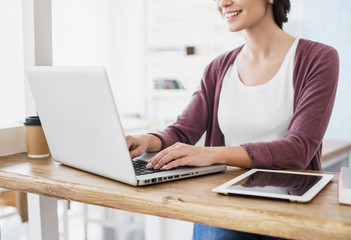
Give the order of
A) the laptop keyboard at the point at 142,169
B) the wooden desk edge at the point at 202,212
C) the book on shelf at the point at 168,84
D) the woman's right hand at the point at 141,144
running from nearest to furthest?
the wooden desk edge at the point at 202,212 < the laptop keyboard at the point at 142,169 < the woman's right hand at the point at 141,144 < the book on shelf at the point at 168,84

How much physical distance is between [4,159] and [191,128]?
2.01ft

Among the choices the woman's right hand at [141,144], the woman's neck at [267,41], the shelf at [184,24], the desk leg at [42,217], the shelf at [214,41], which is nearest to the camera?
the woman's right hand at [141,144]

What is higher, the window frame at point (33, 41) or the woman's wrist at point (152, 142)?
the window frame at point (33, 41)

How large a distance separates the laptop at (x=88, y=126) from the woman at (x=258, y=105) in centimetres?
9

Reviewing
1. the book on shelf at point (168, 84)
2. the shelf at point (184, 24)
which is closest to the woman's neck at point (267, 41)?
the shelf at point (184, 24)

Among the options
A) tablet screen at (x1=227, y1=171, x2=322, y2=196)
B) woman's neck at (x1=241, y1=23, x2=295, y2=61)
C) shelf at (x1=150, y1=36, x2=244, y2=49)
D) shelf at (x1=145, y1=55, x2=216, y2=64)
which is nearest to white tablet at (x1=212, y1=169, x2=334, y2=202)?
Result: tablet screen at (x1=227, y1=171, x2=322, y2=196)

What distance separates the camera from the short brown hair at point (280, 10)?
1390 mm

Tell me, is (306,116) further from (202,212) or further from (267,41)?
(202,212)

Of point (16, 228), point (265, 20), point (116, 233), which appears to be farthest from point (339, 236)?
point (16, 228)

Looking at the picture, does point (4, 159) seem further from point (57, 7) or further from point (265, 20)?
point (57, 7)

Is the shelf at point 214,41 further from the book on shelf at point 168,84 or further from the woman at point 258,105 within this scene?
the woman at point 258,105

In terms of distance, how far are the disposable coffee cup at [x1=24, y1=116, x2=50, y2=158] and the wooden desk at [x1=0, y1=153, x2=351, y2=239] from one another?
0.45 ft

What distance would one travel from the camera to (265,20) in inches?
55.3

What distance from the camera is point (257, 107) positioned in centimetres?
138
